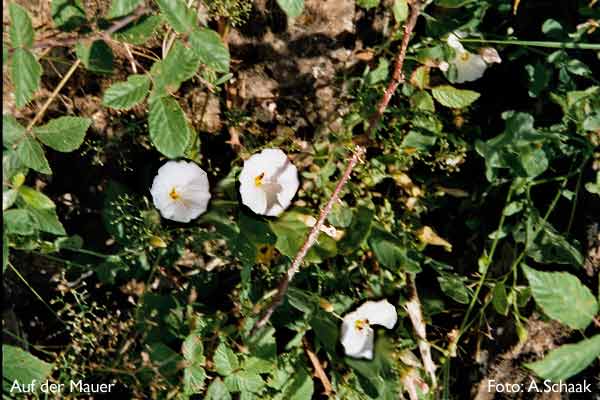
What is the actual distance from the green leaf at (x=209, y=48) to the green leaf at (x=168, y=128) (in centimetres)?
11

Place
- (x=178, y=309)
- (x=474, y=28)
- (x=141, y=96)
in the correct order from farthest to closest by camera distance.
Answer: (x=474, y=28)
(x=178, y=309)
(x=141, y=96)

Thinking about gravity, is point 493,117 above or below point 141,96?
below

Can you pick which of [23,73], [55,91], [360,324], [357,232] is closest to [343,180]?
[357,232]

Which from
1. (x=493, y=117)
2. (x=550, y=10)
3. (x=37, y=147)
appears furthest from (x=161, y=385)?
(x=550, y=10)

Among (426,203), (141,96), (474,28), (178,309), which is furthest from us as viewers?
(426,203)

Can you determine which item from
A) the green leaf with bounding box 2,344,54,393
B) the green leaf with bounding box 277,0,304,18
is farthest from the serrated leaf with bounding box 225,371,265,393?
the green leaf with bounding box 277,0,304,18

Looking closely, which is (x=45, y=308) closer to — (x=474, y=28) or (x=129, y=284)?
(x=129, y=284)

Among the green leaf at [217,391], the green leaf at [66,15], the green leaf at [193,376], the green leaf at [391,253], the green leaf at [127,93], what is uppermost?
the green leaf at [66,15]

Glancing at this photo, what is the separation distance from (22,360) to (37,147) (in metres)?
0.44

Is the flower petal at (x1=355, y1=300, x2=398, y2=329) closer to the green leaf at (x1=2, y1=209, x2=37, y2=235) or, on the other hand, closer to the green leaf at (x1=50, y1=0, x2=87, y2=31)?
the green leaf at (x1=2, y1=209, x2=37, y2=235)

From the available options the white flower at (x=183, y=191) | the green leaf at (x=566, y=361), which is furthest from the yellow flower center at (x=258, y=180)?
the green leaf at (x=566, y=361)

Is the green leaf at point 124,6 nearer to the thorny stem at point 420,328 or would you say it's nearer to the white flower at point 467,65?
the white flower at point 467,65

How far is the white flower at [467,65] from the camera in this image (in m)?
1.64

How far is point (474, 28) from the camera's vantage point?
5.49 ft
